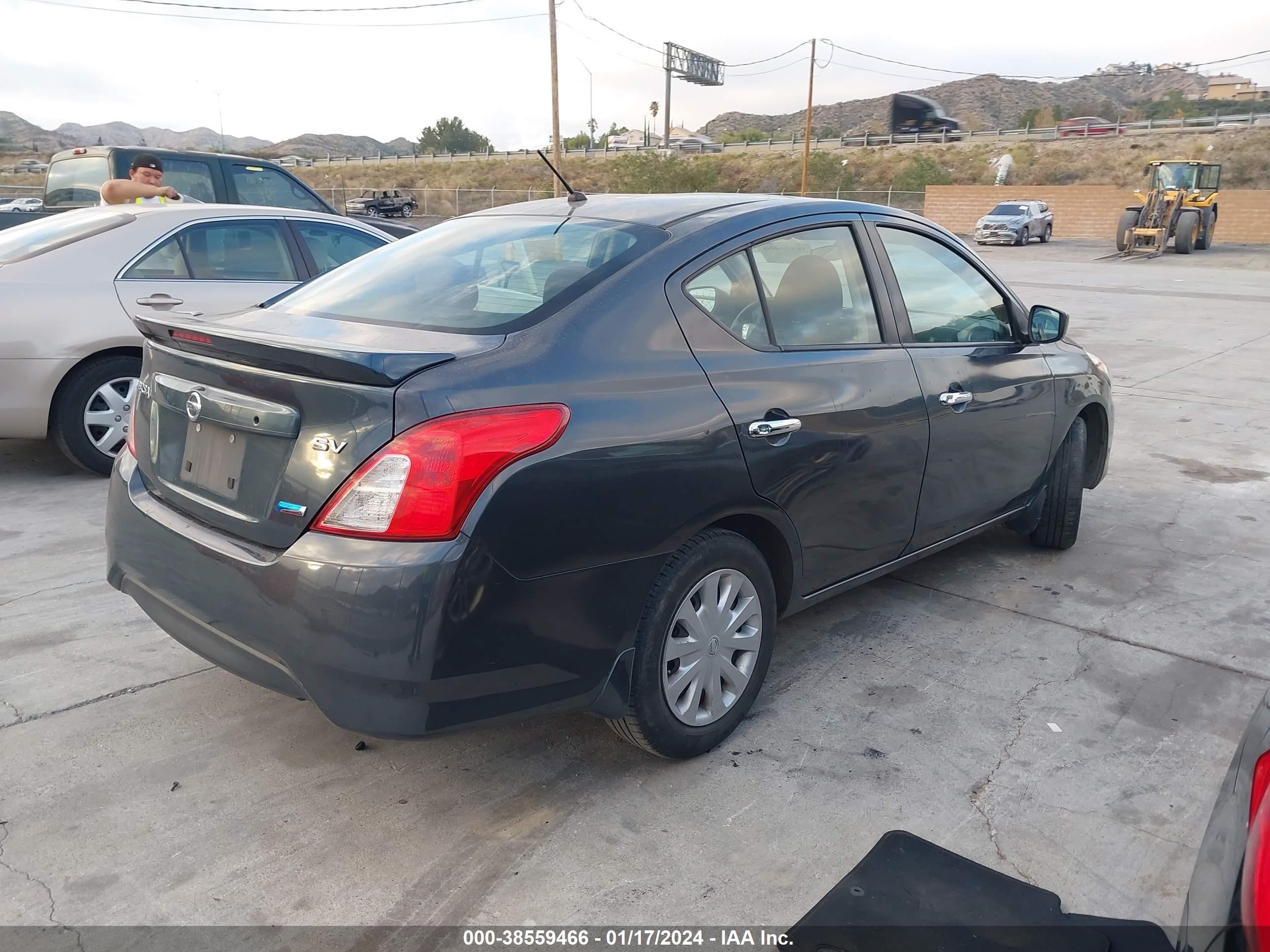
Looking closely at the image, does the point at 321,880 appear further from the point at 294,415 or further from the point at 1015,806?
the point at 1015,806

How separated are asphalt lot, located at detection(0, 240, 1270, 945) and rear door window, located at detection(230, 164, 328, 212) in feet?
17.8

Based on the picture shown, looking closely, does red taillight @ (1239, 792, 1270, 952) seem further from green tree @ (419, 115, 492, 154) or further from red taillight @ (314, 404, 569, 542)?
green tree @ (419, 115, 492, 154)

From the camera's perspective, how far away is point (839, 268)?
11.7 feet

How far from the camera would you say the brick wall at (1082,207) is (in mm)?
36312

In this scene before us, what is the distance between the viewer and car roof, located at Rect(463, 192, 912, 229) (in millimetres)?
3260

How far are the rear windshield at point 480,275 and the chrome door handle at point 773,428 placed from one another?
61 cm

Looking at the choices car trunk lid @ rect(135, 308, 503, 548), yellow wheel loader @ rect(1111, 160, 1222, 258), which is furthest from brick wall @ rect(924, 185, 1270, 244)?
car trunk lid @ rect(135, 308, 503, 548)

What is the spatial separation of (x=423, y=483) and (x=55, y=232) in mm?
4711

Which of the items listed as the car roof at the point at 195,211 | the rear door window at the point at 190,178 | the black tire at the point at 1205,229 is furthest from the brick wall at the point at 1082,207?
the car roof at the point at 195,211

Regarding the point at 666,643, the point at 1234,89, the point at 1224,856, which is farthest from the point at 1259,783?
the point at 1234,89

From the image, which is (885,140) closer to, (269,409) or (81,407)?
(81,407)

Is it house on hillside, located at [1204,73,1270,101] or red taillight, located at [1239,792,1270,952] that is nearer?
red taillight, located at [1239,792,1270,952]

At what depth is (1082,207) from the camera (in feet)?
136

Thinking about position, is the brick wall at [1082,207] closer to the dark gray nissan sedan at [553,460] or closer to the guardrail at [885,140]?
the guardrail at [885,140]
